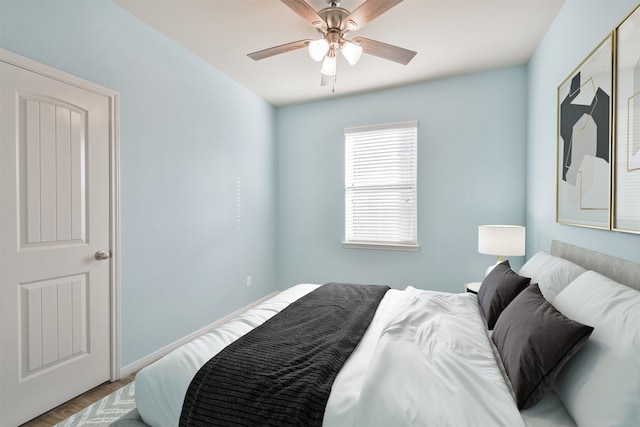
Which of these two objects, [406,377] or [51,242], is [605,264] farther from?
[51,242]

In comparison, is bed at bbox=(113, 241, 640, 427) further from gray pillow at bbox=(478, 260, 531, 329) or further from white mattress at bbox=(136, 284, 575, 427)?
gray pillow at bbox=(478, 260, 531, 329)

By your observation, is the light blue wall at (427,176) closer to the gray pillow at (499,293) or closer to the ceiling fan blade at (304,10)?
the gray pillow at (499,293)

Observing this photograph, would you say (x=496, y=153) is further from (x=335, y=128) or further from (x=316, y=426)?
(x=316, y=426)

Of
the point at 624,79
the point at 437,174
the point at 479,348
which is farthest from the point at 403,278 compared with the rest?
the point at 624,79

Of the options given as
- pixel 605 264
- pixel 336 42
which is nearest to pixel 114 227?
pixel 336 42

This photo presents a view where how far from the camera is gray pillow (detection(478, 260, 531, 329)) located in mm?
1677

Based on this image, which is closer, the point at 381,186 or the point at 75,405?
the point at 75,405

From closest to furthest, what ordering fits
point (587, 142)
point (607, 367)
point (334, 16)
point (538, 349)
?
point (607, 367), point (538, 349), point (587, 142), point (334, 16)

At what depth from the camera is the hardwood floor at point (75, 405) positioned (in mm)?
1775

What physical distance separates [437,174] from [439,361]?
8.63ft

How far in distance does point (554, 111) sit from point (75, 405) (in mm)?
3906

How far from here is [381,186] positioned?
3.72 m

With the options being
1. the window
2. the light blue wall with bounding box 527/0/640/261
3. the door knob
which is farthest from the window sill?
the door knob

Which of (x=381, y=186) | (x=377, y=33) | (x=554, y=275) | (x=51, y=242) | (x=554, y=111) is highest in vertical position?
(x=377, y=33)
